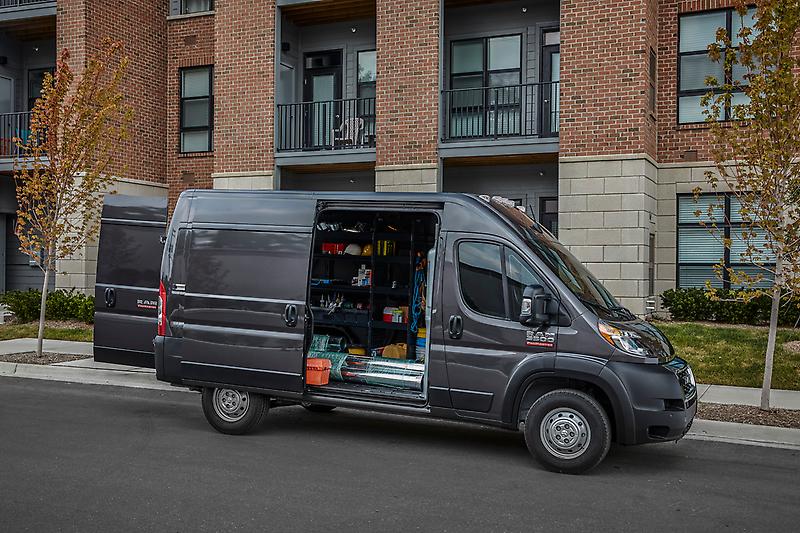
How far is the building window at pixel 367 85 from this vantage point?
20.0 meters

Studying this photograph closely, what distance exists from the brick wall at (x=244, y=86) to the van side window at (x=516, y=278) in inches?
514

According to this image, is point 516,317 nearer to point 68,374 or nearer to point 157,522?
point 157,522

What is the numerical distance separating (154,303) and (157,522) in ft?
19.1

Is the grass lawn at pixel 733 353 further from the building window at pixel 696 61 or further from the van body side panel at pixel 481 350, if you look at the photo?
the van body side panel at pixel 481 350

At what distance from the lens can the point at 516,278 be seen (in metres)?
7.47

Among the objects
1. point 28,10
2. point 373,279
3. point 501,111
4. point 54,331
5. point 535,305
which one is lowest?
point 54,331

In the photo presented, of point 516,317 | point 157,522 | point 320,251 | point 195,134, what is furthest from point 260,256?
point 195,134

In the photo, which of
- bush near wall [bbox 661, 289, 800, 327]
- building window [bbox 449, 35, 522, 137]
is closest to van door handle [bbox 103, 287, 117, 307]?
building window [bbox 449, 35, 522, 137]

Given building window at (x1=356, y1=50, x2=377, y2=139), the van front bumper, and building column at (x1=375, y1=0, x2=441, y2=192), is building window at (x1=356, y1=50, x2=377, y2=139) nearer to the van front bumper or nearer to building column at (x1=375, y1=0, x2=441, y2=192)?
building column at (x1=375, y1=0, x2=441, y2=192)

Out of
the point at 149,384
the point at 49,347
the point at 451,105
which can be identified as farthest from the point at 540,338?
the point at 451,105

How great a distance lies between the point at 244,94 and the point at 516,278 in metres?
14.0

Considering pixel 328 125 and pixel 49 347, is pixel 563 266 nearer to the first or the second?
pixel 49 347

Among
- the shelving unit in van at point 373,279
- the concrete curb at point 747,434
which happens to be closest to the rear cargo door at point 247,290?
the shelving unit in van at point 373,279

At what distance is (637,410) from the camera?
6.95m
